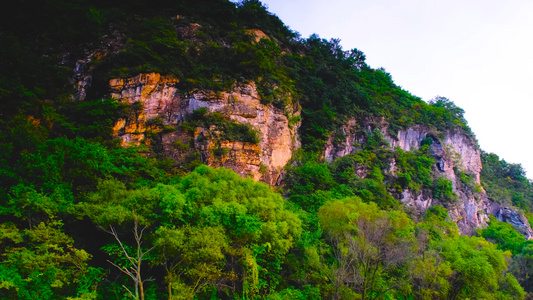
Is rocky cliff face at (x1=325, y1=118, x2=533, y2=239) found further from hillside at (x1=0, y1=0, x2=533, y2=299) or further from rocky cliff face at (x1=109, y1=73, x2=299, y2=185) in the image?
rocky cliff face at (x1=109, y1=73, x2=299, y2=185)

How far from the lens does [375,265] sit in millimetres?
16234

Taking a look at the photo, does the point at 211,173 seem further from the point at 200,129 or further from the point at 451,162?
the point at 451,162

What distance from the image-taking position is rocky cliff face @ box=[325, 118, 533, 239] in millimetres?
34844

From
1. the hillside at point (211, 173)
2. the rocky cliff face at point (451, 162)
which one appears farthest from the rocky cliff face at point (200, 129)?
the rocky cliff face at point (451, 162)

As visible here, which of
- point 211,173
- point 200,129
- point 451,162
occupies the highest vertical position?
point 451,162

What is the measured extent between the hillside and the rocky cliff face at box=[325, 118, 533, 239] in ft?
0.97

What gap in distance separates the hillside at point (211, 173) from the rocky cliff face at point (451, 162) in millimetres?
297

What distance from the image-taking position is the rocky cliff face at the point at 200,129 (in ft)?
74.3

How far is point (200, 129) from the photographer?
23.4 m

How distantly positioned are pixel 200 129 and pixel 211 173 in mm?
7671

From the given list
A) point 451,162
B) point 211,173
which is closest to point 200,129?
point 211,173

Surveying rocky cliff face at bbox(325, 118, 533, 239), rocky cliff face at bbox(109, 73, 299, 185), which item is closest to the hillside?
rocky cliff face at bbox(109, 73, 299, 185)

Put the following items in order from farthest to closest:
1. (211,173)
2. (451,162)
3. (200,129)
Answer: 1. (451,162)
2. (200,129)
3. (211,173)

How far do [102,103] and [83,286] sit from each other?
13410 mm
